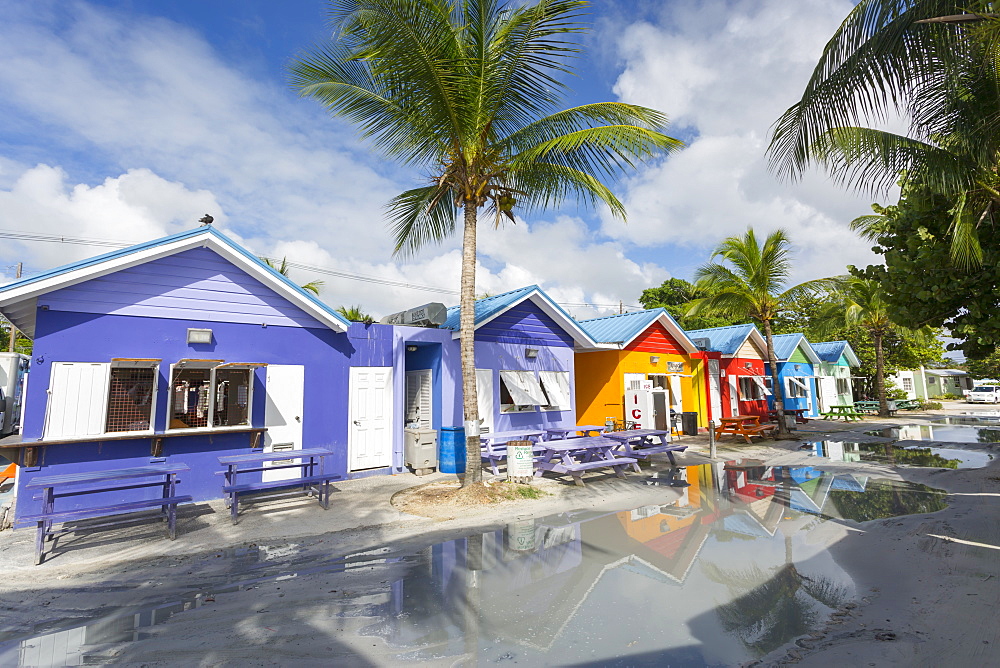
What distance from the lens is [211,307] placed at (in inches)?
363

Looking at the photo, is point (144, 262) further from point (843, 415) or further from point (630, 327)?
point (843, 415)

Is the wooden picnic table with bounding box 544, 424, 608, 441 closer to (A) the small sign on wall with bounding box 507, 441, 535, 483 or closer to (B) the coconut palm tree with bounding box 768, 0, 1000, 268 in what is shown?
(A) the small sign on wall with bounding box 507, 441, 535, 483

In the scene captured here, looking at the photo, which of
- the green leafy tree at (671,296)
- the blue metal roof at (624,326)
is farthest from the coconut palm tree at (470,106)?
the green leafy tree at (671,296)

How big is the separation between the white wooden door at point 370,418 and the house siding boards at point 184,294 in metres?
1.98

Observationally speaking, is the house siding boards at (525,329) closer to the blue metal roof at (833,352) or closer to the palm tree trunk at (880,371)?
the palm tree trunk at (880,371)

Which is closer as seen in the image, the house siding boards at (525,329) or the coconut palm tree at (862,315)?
the house siding boards at (525,329)

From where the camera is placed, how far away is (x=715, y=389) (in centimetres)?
Result: 2161

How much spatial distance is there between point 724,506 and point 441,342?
7098 mm

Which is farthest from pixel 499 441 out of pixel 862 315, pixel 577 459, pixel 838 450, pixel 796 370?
pixel 862 315

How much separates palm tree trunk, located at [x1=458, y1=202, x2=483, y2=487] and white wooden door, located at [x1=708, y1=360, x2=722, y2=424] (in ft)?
48.9

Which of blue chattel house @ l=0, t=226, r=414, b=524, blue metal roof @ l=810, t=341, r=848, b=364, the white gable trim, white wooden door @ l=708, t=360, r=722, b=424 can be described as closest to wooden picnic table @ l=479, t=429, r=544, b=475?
blue chattel house @ l=0, t=226, r=414, b=524

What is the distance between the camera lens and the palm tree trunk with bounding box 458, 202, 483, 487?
29.9 feet

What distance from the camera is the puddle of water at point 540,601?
380 centimetres

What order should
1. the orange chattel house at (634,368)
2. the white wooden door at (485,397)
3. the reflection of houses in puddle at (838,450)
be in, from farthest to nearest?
the orange chattel house at (634,368)
the reflection of houses in puddle at (838,450)
the white wooden door at (485,397)
